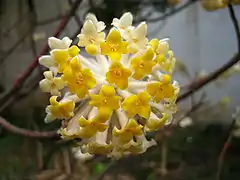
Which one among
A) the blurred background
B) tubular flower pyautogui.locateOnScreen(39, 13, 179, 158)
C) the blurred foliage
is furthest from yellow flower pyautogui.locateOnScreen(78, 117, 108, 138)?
the blurred foliage

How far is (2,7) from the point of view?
1.23 metres

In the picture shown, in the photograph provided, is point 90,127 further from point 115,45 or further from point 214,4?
point 214,4

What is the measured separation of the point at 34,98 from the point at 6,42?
0.14 m

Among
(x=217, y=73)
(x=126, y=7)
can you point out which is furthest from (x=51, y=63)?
(x=126, y=7)

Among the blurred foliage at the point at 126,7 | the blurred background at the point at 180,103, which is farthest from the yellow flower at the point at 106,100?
the blurred foliage at the point at 126,7

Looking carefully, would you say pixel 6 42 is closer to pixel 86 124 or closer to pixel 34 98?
pixel 34 98

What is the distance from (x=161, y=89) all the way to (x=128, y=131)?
0.04m

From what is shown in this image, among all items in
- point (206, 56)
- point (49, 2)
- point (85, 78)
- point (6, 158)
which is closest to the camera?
point (85, 78)

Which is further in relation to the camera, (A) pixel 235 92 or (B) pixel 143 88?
(A) pixel 235 92

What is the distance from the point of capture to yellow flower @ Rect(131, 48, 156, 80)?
0.42m

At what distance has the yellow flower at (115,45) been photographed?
0.42m

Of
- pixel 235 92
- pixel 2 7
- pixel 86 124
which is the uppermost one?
pixel 86 124

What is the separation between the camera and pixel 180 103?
1.16m

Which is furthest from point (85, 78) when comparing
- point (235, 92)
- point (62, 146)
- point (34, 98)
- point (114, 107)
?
point (235, 92)
